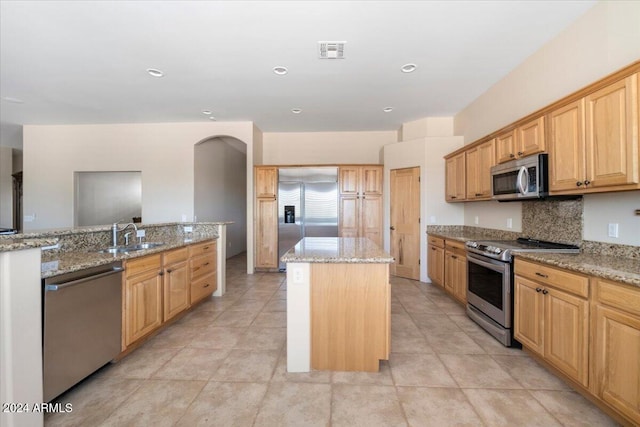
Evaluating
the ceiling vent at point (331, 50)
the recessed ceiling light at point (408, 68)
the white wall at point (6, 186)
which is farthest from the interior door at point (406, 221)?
the white wall at point (6, 186)

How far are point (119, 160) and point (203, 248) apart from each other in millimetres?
3347

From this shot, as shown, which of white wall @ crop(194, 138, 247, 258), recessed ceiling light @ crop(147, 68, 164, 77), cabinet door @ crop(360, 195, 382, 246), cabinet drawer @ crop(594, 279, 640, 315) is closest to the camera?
cabinet drawer @ crop(594, 279, 640, 315)

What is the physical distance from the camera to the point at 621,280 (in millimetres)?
1501

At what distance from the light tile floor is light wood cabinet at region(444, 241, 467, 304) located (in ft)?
2.10

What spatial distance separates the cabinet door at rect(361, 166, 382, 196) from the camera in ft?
17.8

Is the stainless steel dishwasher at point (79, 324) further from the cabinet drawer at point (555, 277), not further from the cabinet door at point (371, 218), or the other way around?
the cabinet door at point (371, 218)

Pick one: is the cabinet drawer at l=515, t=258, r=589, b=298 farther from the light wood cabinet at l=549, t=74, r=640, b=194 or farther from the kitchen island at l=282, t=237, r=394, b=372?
the kitchen island at l=282, t=237, r=394, b=372

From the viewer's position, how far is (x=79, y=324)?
1.84 m

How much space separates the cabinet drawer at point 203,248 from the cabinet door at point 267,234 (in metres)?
1.61

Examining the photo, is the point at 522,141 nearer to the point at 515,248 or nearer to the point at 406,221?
the point at 515,248

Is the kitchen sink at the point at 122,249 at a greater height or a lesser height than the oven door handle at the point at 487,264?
greater

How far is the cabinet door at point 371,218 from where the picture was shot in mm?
5414

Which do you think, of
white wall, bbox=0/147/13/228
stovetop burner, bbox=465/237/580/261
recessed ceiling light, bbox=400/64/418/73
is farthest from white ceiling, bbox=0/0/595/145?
white wall, bbox=0/147/13/228

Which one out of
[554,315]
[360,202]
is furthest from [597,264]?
[360,202]
